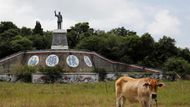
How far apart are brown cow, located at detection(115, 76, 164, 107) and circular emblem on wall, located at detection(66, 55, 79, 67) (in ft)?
173

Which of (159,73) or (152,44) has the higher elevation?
(152,44)

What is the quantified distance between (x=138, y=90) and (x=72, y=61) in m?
54.9

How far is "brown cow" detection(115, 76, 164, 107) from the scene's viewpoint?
13.6m

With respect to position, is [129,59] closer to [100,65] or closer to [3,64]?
[100,65]

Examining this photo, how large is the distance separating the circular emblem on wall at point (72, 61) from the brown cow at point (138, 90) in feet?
173

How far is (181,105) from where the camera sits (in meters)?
19.3

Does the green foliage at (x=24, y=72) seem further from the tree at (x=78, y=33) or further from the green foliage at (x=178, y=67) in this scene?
the tree at (x=78, y=33)

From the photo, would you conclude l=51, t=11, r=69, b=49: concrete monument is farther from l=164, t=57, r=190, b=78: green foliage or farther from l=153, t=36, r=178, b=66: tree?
l=153, t=36, r=178, b=66: tree

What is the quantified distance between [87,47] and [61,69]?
83.4 ft

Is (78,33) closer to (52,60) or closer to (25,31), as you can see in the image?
(25,31)

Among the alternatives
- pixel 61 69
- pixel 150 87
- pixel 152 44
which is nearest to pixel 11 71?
pixel 61 69

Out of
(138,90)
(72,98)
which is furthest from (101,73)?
(138,90)

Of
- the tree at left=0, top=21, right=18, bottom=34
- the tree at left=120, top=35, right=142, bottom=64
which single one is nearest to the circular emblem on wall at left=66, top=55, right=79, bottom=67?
the tree at left=120, top=35, right=142, bottom=64

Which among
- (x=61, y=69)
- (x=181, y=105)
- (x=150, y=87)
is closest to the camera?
(x=150, y=87)
